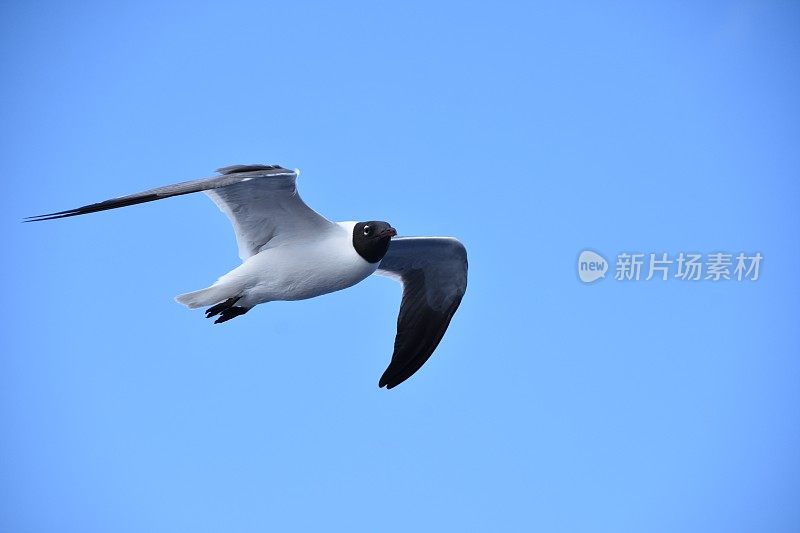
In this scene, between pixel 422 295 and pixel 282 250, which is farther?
pixel 422 295

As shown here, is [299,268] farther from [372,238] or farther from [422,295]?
[422,295]

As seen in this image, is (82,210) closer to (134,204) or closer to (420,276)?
(134,204)

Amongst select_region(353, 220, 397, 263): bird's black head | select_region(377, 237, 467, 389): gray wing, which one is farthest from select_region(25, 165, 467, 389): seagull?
select_region(377, 237, 467, 389): gray wing

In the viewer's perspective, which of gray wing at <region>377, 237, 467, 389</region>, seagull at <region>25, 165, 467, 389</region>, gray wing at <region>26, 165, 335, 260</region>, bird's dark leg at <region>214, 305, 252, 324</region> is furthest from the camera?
gray wing at <region>377, 237, 467, 389</region>

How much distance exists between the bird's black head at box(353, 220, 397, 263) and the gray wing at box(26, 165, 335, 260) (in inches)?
11.7

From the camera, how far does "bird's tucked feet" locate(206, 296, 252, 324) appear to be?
8461 millimetres

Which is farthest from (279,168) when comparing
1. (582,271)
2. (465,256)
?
(582,271)

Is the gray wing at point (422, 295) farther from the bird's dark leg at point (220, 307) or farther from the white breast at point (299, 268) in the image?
the bird's dark leg at point (220, 307)

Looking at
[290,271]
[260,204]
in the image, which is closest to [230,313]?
[290,271]

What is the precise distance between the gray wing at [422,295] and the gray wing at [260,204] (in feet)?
4.45

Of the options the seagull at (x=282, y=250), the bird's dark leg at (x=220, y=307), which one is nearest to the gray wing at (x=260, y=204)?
the seagull at (x=282, y=250)

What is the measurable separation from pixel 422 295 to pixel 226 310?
2.11 meters

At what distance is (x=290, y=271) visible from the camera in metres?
8.32

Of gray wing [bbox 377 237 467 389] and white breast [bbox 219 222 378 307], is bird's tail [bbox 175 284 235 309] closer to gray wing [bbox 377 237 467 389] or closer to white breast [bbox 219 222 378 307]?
white breast [bbox 219 222 378 307]
